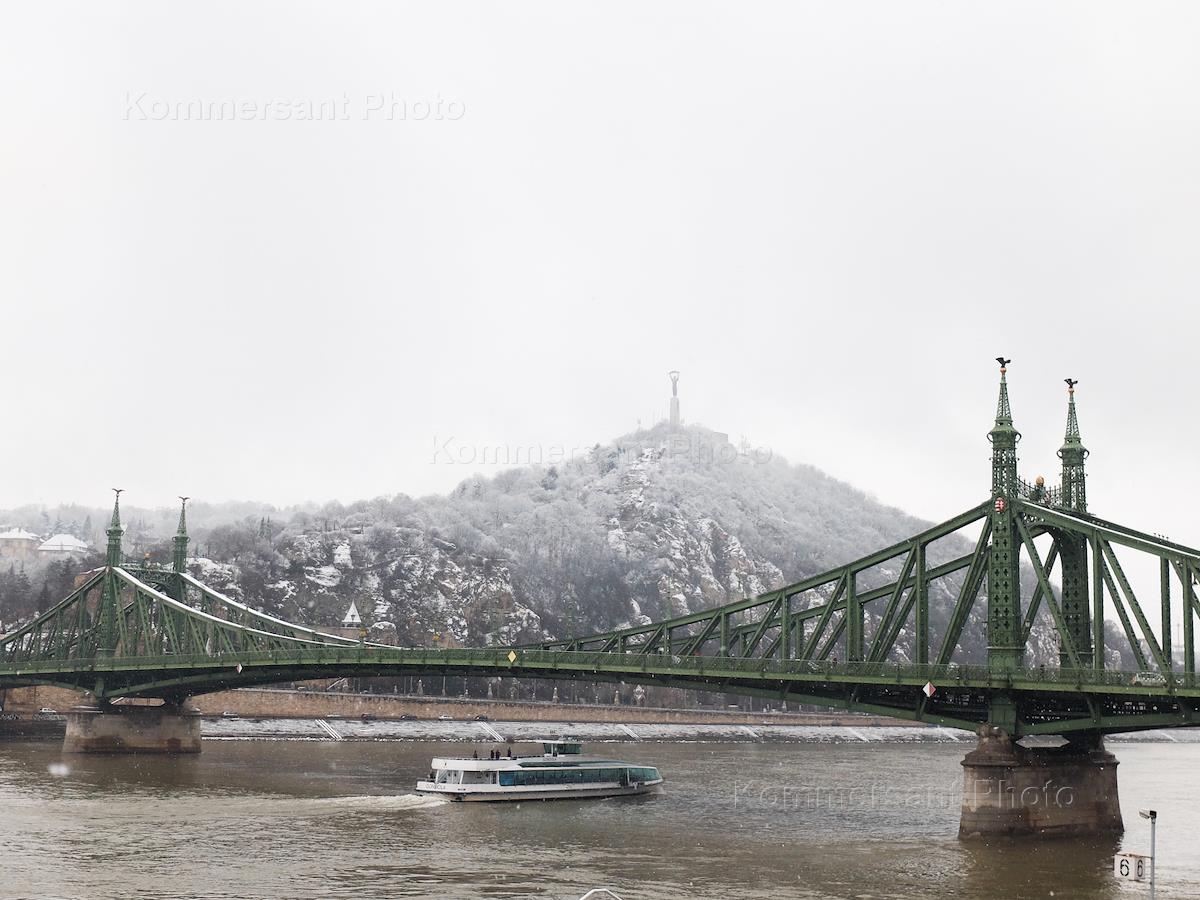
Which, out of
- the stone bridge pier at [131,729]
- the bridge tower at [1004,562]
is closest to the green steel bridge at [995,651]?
the bridge tower at [1004,562]

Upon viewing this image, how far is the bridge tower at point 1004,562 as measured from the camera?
6300 centimetres

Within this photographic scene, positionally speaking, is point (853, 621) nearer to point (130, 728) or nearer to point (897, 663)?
point (897, 663)

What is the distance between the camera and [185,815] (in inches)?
2635

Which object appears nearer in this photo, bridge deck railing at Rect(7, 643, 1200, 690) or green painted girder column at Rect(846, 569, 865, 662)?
bridge deck railing at Rect(7, 643, 1200, 690)

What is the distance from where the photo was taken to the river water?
48031mm

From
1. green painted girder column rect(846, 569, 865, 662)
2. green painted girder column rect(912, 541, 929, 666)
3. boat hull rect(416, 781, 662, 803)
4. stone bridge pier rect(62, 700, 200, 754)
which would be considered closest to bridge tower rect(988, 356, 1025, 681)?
green painted girder column rect(912, 541, 929, 666)

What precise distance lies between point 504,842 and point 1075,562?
30.3 m

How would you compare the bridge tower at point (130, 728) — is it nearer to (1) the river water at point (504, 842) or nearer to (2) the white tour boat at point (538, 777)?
(1) the river water at point (504, 842)

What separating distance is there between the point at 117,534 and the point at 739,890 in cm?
9926

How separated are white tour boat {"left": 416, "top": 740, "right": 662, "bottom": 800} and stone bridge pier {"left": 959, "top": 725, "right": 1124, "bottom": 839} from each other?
91.8 feet

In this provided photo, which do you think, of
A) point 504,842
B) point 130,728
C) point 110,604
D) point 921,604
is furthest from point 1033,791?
point 110,604

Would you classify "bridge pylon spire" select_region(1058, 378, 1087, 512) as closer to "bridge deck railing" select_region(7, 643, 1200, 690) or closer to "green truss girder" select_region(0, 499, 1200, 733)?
"green truss girder" select_region(0, 499, 1200, 733)

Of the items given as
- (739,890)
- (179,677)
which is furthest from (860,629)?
A: (179,677)

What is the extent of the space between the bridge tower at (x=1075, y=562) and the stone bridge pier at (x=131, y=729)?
7315cm
